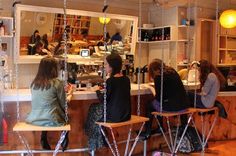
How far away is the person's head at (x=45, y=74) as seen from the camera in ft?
9.84

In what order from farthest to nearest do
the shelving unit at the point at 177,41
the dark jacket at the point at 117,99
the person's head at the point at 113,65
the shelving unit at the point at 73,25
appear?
the shelving unit at the point at 177,41, the shelving unit at the point at 73,25, the person's head at the point at 113,65, the dark jacket at the point at 117,99

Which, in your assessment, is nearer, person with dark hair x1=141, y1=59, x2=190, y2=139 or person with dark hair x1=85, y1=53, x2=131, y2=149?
person with dark hair x1=85, y1=53, x2=131, y2=149

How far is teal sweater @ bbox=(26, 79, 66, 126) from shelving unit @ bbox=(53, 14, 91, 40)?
2303 millimetres

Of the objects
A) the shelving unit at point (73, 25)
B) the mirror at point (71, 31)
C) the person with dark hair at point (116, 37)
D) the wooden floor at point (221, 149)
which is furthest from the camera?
the person with dark hair at point (116, 37)

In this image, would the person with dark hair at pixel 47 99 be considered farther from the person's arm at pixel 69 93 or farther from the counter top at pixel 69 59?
the counter top at pixel 69 59

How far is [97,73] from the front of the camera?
4.95 m

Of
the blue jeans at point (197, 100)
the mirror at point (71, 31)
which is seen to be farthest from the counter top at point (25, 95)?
the mirror at point (71, 31)

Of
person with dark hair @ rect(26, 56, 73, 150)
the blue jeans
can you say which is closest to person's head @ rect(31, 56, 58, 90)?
person with dark hair @ rect(26, 56, 73, 150)

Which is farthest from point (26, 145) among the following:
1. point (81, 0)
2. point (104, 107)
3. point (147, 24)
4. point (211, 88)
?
point (147, 24)

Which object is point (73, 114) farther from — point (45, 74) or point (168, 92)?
point (168, 92)

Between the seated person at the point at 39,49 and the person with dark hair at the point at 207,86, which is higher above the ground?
the seated person at the point at 39,49

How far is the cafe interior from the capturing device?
3.33 m

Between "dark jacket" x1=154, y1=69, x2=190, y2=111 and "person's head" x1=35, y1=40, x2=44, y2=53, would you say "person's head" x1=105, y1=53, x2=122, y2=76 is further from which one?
"person's head" x1=35, y1=40, x2=44, y2=53

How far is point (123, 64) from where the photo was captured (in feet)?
19.0
